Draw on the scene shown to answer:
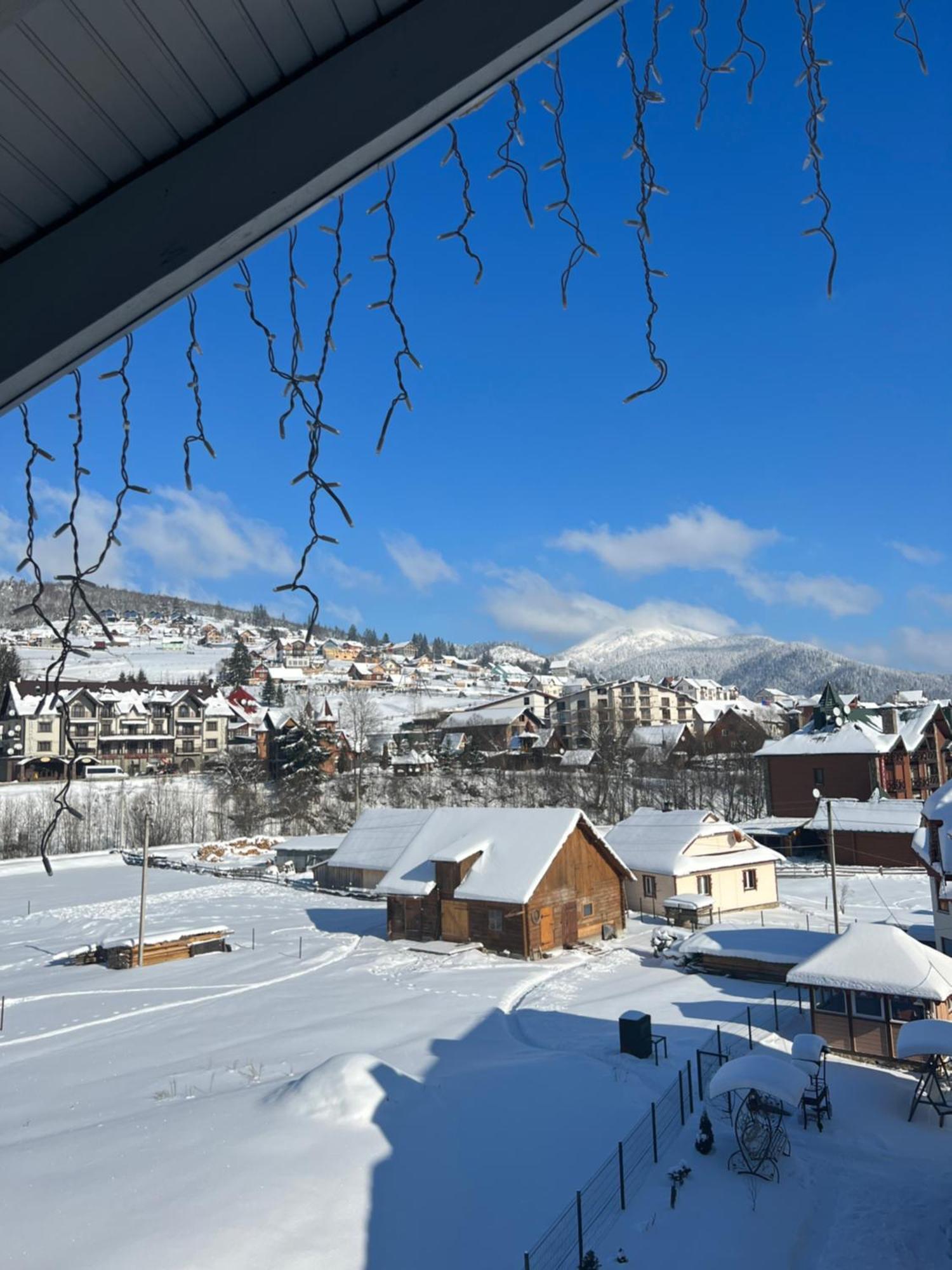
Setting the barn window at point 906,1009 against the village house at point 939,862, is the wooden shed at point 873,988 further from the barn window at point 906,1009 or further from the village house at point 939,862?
the village house at point 939,862

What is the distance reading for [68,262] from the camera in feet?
7.04

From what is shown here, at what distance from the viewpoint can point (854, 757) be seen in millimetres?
48469

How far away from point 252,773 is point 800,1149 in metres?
55.5

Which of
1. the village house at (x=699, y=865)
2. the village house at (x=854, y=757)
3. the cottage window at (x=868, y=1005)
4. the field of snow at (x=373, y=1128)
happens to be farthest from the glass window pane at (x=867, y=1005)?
the village house at (x=854, y=757)

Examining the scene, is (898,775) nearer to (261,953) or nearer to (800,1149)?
(261,953)

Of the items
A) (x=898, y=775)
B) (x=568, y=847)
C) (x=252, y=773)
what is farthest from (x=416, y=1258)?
(x=252, y=773)

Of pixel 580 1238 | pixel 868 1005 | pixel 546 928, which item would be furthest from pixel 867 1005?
pixel 546 928

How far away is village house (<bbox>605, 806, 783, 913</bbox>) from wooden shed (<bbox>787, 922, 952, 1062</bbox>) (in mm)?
14047

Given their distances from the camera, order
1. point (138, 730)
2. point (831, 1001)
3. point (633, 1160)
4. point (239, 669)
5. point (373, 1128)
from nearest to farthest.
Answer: point (373, 1128)
point (633, 1160)
point (831, 1001)
point (138, 730)
point (239, 669)

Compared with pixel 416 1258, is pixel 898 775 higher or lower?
higher

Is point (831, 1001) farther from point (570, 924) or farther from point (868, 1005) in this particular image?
point (570, 924)

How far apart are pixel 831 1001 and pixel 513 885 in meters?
11.2

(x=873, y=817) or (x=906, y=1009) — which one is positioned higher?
(x=873, y=817)

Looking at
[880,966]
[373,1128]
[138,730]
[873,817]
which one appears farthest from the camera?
[138,730]
